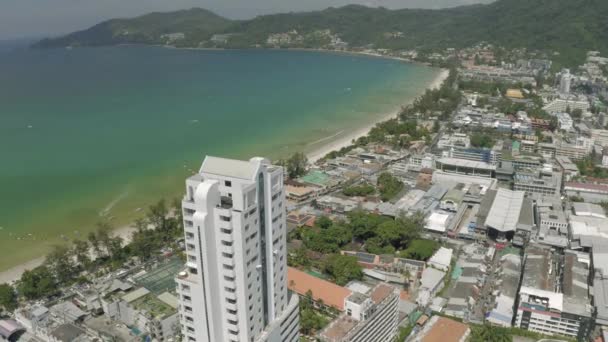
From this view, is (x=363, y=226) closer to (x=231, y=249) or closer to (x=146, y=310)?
(x=146, y=310)

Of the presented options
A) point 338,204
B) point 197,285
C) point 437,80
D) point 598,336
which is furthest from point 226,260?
point 437,80

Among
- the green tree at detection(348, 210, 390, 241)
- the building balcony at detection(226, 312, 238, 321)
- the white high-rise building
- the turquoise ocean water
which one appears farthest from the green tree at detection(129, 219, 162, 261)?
the building balcony at detection(226, 312, 238, 321)

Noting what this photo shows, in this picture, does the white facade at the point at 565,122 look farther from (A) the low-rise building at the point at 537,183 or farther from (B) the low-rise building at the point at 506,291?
(B) the low-rise building at the point at 506,291

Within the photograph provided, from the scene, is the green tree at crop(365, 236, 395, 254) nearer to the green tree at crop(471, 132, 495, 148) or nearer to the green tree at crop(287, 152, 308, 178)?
the green tree at crop(287, 152, 308, 178)

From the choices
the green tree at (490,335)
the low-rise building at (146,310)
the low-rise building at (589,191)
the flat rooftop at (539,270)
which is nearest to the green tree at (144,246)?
the low-rise building at (146,310)

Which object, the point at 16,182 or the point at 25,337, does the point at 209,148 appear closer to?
the point at 16,182
